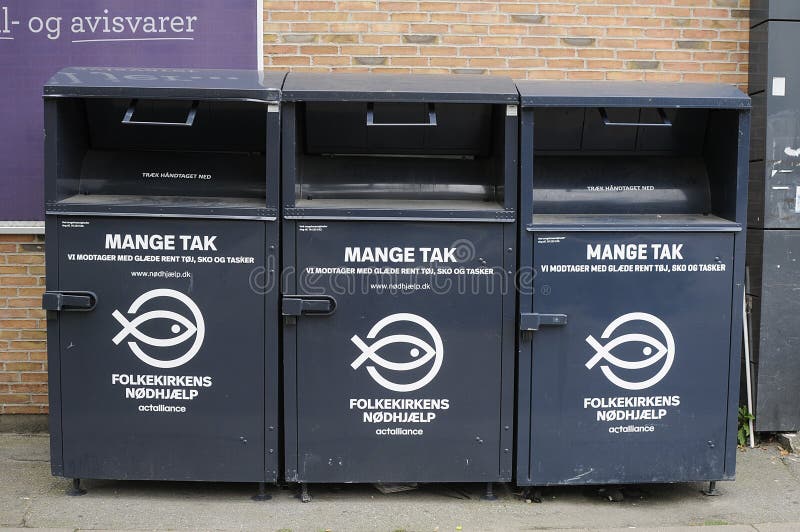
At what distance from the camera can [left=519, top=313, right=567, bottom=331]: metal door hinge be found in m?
4.07

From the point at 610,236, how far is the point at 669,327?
577 millimetres

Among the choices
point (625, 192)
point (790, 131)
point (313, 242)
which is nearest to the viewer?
point (313, 242)

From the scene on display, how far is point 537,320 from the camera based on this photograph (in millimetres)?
4074

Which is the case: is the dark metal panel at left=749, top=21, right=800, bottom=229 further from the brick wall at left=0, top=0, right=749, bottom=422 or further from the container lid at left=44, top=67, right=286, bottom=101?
the container lid at left=44, top=67, right=286, bottom=101

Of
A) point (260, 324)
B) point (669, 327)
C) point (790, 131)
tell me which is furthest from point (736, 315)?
point (260, 324)

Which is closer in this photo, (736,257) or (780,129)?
(736,257)

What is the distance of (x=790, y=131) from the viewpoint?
16.8ft

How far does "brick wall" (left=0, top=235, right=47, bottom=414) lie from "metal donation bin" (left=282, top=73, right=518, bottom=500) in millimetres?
2191

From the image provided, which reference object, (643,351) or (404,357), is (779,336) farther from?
(404,357)

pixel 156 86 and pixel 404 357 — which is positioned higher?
pixel 156 86

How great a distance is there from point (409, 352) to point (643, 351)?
1218 mm

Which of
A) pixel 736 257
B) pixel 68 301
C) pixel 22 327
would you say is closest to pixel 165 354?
pixel 68 301

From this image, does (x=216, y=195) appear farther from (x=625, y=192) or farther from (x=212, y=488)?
(x=625, y=192)

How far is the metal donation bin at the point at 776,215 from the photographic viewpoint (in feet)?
16.8
